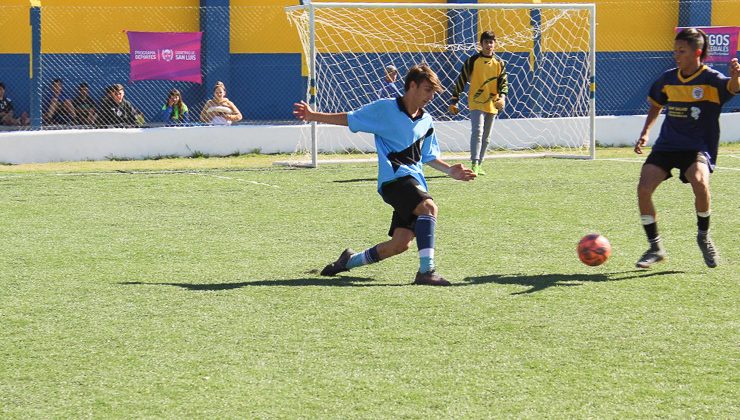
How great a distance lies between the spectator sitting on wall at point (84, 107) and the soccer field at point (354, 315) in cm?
795

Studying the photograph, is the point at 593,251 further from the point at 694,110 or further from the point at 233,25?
the point at 233,25

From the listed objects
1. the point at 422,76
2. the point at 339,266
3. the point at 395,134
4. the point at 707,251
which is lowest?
the point at 339,266

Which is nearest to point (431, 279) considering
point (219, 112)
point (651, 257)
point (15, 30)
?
point (651, 257)

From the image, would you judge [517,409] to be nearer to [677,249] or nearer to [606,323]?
[606,323]

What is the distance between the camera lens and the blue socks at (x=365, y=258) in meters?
7.78

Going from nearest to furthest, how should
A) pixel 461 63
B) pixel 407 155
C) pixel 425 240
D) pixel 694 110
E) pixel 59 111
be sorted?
1. pixel 425 240
2. pixel 407 155
3. pixel 694 110
4. pixel 59 111
5. pixel 461 63

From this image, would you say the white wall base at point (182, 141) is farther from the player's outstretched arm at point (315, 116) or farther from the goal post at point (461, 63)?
the player's outstretched arm at point (315, 116)

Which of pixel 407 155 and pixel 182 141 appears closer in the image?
pixel 407 155

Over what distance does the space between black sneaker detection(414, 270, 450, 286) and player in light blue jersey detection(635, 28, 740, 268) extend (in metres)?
1.54

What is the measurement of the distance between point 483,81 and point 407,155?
24.5ft

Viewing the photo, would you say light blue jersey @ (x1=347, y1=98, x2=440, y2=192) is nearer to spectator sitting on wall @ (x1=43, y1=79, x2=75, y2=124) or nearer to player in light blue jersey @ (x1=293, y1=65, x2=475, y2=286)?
player in light blue jersey @ (x1=293, y1=65, x2=475, y2=286)

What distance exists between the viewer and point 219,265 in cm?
836

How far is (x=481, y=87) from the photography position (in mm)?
14914

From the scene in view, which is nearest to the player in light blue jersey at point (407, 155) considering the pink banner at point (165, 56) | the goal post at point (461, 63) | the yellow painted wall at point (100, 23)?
the goal post at point (461, 63)
